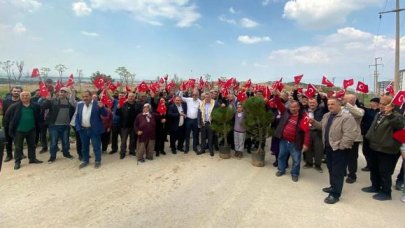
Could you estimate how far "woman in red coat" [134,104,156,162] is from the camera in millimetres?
7718

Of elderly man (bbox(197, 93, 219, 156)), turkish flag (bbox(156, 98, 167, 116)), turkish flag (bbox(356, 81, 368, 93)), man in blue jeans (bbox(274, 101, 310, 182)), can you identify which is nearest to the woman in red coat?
turkish flag (bbox(156, 98, 167, 116))

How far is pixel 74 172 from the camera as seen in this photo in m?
6.68

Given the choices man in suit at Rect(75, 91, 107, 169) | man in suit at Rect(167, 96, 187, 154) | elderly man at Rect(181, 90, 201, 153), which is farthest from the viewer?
elderly man at Rect(181, 90, 201, 153)

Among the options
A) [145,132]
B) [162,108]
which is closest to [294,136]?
[162,108]

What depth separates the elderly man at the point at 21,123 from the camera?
7.00m

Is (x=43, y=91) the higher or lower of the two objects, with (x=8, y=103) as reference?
higher

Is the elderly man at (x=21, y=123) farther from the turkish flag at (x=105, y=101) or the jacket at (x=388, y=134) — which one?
the jacket at (x=388, y=134)

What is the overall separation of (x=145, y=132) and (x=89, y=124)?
55.9 inches

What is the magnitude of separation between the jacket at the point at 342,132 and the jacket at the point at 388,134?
560 millimetres

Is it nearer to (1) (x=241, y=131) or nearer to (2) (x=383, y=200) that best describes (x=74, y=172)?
(1) (x=241, y=131)

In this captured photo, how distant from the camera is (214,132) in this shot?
8383 mm

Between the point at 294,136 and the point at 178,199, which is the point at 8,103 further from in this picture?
the point at 294,136

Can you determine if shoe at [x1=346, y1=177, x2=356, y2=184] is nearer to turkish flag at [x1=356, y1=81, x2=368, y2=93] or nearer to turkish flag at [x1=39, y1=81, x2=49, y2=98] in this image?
turkish flag at [x1=356, y1=81, x2=368, y2=93]

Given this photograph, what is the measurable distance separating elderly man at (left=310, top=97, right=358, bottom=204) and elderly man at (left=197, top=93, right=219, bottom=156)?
11.9ft
